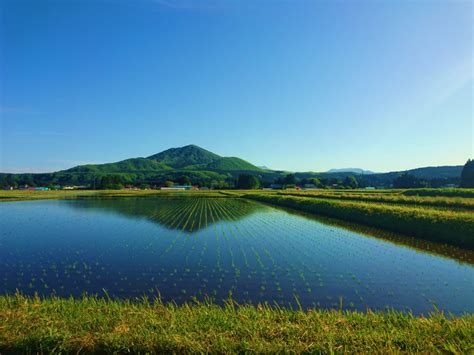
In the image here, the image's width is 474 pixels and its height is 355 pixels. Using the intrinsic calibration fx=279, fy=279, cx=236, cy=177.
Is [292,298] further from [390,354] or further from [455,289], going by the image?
[455,289]

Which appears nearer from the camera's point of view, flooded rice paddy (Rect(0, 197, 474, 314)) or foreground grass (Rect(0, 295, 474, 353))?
foreground grass (Rect(0, 295, 474, 353))

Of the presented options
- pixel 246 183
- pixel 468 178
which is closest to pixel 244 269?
pixel 468 178

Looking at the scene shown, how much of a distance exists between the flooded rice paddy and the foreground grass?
2321mm

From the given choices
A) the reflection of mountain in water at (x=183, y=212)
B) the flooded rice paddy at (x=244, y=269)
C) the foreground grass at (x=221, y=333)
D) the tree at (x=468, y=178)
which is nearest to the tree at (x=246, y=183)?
the tree at (x=468, y=178)

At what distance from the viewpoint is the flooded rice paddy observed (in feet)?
25.2

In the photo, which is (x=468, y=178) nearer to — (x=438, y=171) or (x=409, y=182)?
(x=409, y=182)

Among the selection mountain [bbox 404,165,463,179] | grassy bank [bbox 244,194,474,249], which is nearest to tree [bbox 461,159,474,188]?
Result: grassy bank [bbox 244,194,474,249]

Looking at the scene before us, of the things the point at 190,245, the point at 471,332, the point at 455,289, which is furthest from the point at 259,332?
the point at 190,245

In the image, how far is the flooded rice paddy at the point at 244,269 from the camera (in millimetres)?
7695

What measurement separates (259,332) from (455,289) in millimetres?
7234

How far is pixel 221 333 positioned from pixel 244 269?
19.8 ft

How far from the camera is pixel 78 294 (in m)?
7.88

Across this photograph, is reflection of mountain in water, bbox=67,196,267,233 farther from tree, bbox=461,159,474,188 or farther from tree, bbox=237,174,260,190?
tree, bbox=237,174,260,190

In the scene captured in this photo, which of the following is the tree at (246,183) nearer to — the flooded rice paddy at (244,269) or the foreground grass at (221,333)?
the flooded rice paddy at (244,269)
